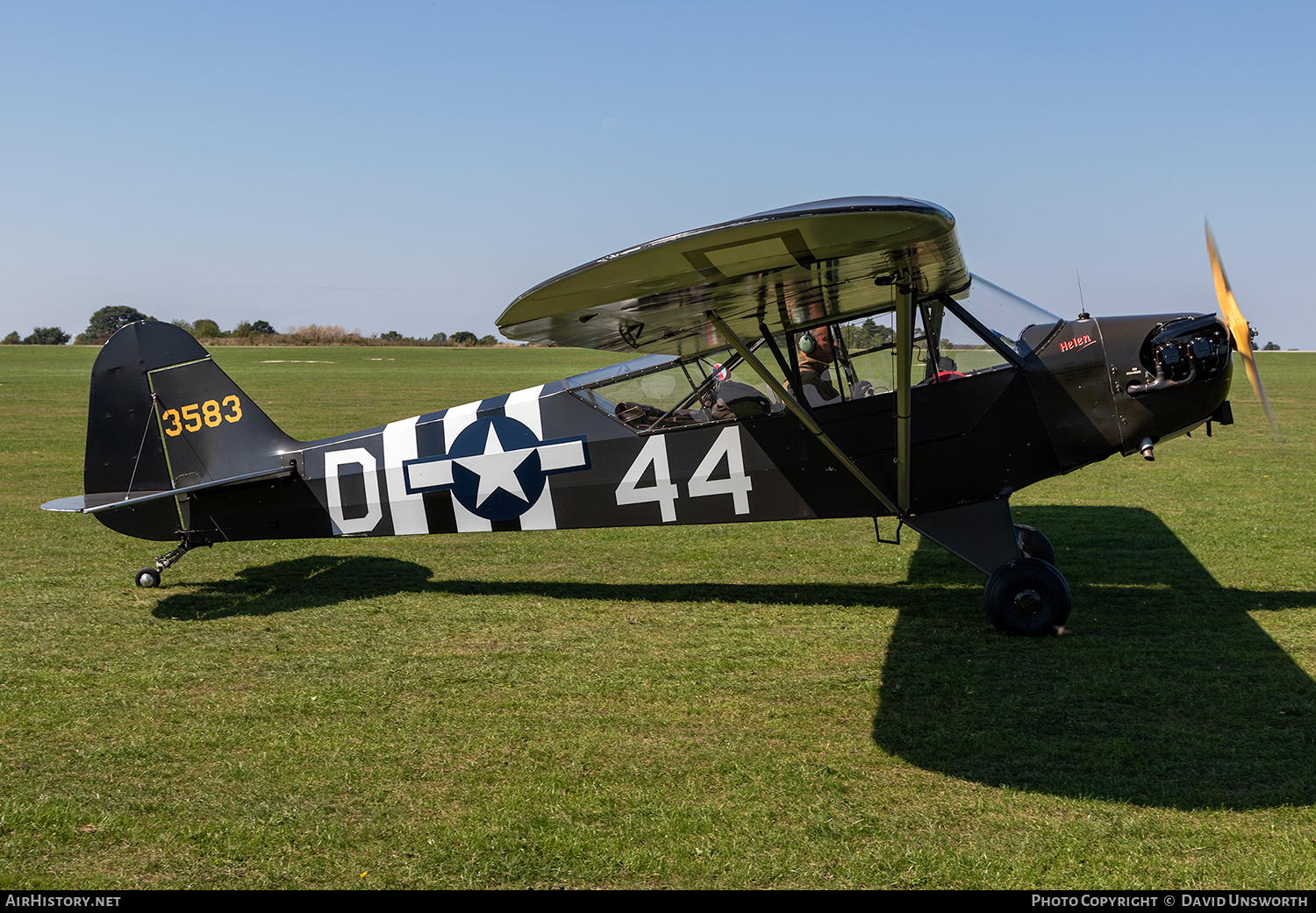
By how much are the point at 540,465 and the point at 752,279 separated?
255cm

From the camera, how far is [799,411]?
5.90m

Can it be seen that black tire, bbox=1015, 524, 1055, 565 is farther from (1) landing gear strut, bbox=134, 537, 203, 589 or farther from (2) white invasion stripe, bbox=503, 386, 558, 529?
(1) landing gear strut, bbox=134, 537, 203, 589

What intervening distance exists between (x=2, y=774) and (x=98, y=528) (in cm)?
653

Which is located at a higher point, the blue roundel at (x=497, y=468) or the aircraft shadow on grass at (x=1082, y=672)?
the blue roundel at (x=497, y=468)

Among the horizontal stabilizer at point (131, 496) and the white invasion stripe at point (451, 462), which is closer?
the horizontal stabilizer at point (131, 496)

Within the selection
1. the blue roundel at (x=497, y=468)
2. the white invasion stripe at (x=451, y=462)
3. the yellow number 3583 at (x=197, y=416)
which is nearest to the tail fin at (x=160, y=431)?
the yellow number 3583 at (x=197, y=416)

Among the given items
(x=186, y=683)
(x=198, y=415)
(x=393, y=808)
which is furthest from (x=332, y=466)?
(x=393, y=808)

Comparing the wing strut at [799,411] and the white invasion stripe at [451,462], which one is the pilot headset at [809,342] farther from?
the white invasion stripe at [451,462]

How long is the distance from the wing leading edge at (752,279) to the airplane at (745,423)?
0.10 ft

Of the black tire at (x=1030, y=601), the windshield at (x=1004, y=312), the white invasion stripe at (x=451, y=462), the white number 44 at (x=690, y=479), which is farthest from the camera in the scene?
the white invasion stripe at (x=451, y=462)

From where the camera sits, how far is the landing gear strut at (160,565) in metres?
7.37

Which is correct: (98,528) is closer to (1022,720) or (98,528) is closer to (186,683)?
(186,683)

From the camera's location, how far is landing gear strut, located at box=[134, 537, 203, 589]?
24.2 feet

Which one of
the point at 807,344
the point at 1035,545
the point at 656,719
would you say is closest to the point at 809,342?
the point at 807,344
